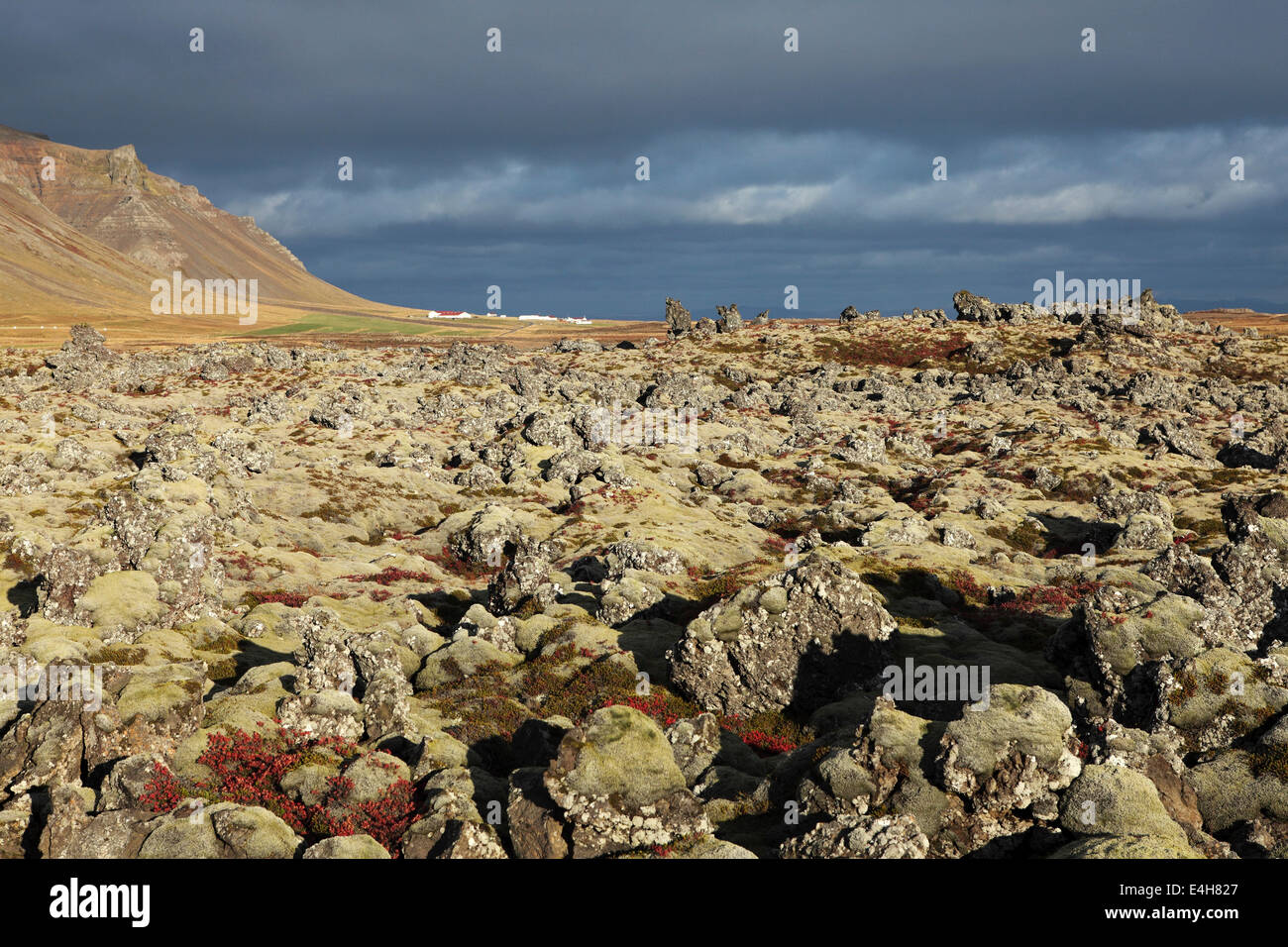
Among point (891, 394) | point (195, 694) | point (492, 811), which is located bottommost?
point (492, 811)

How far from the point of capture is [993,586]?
1950 inches

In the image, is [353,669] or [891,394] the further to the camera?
[891,394]

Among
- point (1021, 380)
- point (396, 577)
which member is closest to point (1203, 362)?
point (1021, 380)

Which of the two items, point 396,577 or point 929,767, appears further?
point 396,577

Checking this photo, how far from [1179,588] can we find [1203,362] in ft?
492

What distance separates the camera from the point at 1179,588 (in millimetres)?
44188
